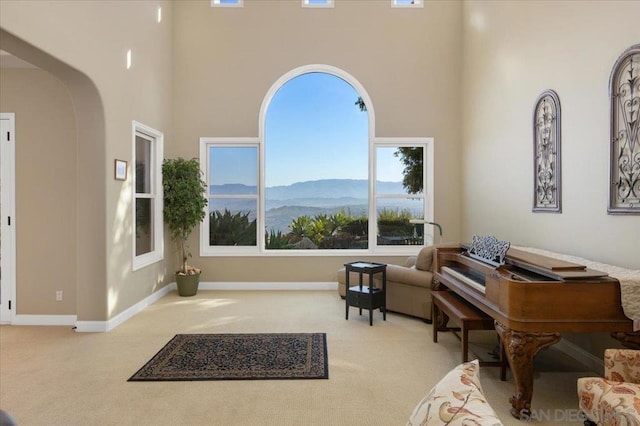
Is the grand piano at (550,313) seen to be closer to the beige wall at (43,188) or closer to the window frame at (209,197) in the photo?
the window frame at (209,197)

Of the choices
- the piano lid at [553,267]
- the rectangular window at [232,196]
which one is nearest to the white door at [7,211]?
the rectangular window at [232,196]

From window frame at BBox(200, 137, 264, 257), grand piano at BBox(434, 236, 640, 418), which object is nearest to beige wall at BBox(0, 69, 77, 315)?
window frame at BBox(200, 137, 264, 257)

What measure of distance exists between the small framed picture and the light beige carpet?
174 cm

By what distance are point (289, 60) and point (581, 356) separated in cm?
560

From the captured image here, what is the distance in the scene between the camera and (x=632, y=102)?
2.95 m

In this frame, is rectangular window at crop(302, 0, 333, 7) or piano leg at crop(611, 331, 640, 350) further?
rectangular window at crop(302, 0, 333, 7)

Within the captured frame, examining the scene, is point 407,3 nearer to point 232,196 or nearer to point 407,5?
point 407,5

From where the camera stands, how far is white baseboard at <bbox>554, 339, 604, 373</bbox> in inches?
129

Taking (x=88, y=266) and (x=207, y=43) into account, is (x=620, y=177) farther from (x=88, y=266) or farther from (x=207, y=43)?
(x=207, y=43)

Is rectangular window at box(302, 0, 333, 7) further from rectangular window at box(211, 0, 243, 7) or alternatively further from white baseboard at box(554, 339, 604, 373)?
white baseboard at box(554, 339, 604, 373)

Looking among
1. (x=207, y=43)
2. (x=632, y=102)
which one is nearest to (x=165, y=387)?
(x=632, y=102)

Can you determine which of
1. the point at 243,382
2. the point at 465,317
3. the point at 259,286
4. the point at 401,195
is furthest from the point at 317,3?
the point at 243,382

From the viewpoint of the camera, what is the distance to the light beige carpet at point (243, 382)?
2629mm

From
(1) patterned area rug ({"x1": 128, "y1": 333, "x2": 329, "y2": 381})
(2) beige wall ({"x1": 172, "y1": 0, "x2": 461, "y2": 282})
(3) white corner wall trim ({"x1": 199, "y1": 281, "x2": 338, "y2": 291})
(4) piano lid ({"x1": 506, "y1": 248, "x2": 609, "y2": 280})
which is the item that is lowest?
(1) patterned area rug ({"x1": 128, "y1": 333, "x2": 329, "y2": 381})
